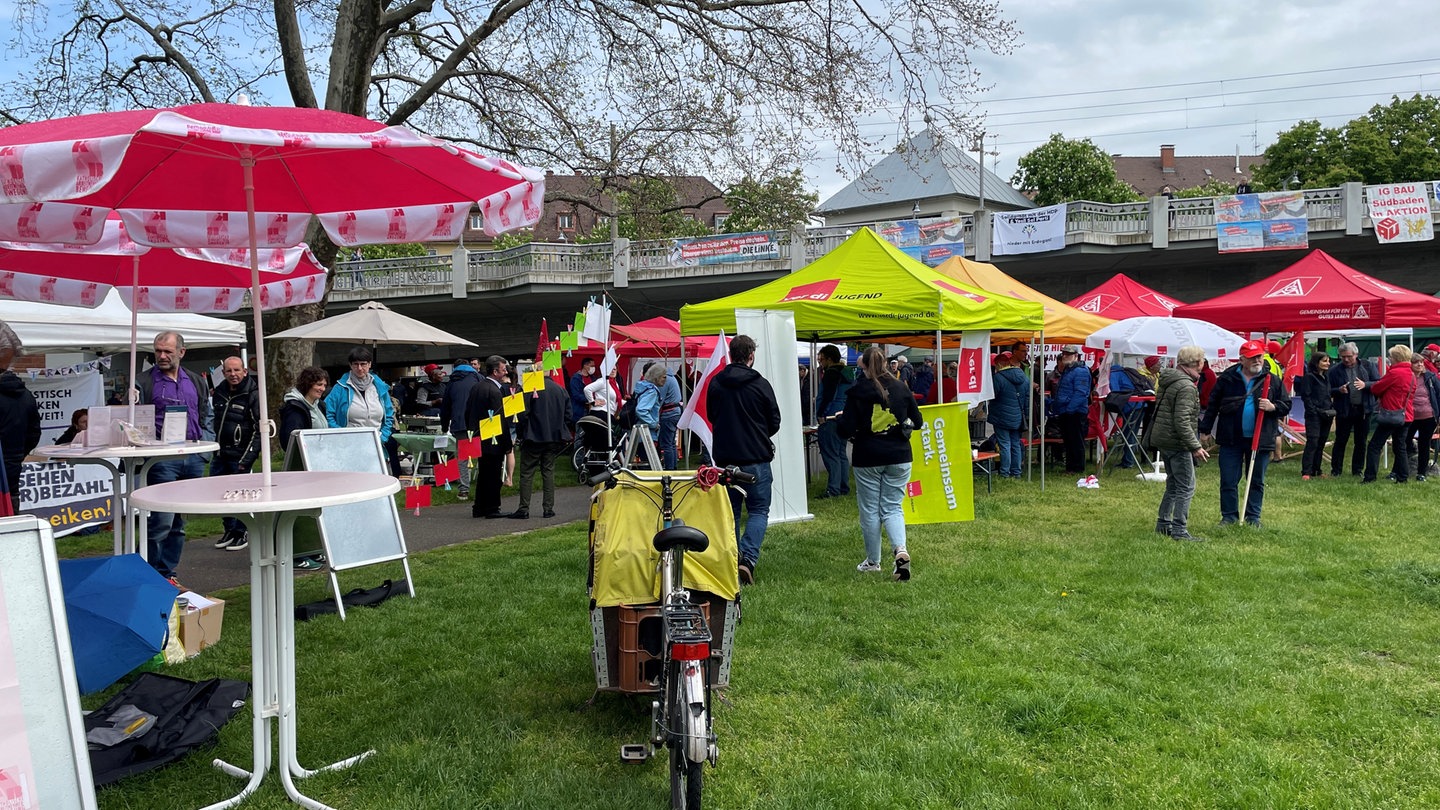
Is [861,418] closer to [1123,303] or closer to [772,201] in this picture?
[772,201]

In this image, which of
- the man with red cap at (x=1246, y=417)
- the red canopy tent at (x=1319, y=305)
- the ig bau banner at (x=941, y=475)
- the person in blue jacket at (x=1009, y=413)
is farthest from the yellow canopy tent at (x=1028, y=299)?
the ig bau banner at (x=941, y=475)

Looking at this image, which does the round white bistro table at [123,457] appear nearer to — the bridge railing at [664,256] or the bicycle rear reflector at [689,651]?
the bicycle rear reflector at [689,651]

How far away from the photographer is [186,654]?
5277 millimetres

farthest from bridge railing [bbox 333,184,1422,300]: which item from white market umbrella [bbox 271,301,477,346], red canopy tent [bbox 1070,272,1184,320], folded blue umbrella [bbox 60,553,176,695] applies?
folded blue umbrella [bbox 60,553,176,695]

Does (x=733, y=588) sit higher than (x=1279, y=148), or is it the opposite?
(x=1279, y=148)

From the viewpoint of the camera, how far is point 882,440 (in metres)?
6.79

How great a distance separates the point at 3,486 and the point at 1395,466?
47.0 ft

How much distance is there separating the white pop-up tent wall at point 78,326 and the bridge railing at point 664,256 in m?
15.5

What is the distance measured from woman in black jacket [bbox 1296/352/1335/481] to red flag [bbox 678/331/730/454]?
913cm

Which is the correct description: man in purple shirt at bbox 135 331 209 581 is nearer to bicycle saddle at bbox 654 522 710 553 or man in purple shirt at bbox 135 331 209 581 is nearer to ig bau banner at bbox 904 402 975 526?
bicycle saddle at bbox 654 522 710 553

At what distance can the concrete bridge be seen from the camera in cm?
2712

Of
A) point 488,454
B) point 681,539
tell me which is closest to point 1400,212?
point 488,454

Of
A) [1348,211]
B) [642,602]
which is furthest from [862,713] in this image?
[1348,211]

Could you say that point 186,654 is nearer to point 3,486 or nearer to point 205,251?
point 3,486
